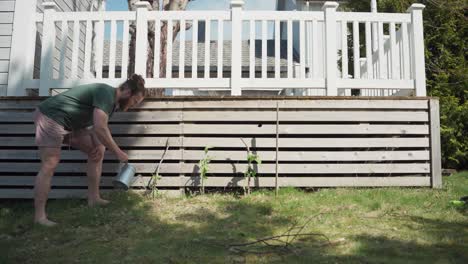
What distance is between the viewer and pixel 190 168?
415cm

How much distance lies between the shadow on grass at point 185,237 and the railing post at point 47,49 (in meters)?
1.41

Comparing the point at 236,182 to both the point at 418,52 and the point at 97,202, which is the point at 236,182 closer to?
the point at 97,202

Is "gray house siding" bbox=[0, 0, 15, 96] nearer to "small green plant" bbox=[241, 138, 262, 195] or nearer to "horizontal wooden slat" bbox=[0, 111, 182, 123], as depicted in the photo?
"horizontal wooden slat" bbox=[0, 111, 182, 123]

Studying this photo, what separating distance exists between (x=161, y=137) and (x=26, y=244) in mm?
1735

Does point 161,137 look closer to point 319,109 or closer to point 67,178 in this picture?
point 67,178

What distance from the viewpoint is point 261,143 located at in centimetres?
416

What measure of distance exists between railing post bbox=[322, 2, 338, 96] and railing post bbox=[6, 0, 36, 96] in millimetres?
3366

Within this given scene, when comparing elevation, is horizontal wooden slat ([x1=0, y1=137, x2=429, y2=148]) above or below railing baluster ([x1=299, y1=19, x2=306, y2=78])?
below

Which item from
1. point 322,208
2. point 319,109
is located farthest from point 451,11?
point 322,208

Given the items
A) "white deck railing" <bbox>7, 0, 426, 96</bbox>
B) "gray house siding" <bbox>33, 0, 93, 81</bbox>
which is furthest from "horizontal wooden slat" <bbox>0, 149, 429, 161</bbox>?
"gray house siding" <bbox>33, 0, 93, 81</bbox>

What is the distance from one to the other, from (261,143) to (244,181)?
0.44 m

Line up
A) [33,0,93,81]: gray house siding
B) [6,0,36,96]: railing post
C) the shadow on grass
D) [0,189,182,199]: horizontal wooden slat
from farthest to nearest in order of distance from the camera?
[33,0,93,81]: gray house siding < [6,0,36,96]: railing post < [0,189,182,199]: horizontal wooden slat < the shadow on grass

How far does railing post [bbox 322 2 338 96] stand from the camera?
4.31 meters

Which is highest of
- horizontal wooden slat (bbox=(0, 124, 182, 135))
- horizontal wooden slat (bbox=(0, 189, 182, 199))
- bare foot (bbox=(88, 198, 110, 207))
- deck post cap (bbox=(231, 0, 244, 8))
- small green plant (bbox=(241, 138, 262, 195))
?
deck post cap (bbox=(231, 0, 244, 8))
